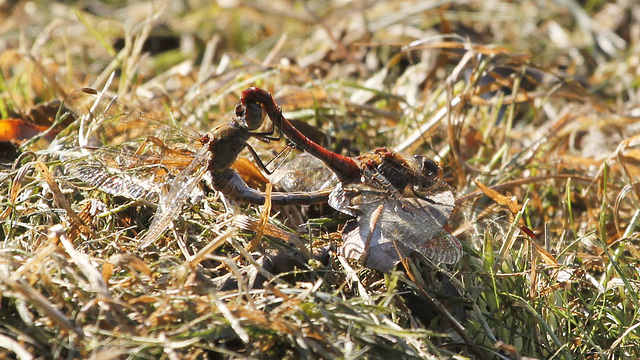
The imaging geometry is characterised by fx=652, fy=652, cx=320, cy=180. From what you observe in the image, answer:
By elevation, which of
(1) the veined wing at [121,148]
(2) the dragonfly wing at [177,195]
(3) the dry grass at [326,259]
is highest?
(1) the veined wing at [121,148]

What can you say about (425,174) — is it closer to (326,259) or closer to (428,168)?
(428,168)

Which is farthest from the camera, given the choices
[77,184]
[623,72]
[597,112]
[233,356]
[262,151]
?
[623,72]

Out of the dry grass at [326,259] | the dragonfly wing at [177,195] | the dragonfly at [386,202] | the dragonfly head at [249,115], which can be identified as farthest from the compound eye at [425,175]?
the dragonfly wing at [177,195]

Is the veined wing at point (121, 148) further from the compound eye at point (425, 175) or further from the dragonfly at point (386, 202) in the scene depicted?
the compound eye at point (425, 175)

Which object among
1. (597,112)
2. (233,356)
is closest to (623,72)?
(597,112)

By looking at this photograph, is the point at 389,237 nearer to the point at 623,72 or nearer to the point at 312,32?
the point at 623,72

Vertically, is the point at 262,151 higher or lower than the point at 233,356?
higher

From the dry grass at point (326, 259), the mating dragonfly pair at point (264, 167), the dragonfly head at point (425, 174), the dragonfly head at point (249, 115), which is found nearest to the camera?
the dry grass at point (326, 259)

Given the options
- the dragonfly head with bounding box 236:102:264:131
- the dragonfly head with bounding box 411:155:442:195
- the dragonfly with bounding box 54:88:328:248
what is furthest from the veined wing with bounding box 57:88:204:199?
the dragonfly head with bounding box 411:155:442:195
